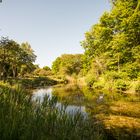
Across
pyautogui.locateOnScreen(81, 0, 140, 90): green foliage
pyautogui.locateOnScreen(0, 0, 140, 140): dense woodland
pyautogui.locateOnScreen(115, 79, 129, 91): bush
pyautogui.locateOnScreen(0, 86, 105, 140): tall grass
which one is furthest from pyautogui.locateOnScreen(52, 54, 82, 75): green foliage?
pyautogui.locateOnScreen(0, 86, 105, 140): tall grass

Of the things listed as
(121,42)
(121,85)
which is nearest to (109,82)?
(121,85)

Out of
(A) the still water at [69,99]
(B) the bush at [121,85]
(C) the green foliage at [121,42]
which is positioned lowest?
(A) the still water at [69,99]

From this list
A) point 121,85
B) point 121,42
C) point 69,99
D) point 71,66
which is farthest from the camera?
point 71,66

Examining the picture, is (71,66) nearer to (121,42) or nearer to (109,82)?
(109,82)

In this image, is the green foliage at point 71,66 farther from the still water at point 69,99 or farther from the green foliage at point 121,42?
the still water at point 69,99

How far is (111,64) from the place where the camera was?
32.7m

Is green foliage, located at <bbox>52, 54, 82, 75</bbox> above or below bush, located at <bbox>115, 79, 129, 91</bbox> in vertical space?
above

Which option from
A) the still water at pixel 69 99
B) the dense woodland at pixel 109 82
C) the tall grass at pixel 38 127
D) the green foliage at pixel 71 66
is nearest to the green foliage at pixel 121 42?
the dense woodland at pixel 109 82

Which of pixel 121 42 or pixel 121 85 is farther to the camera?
pixel 121 42

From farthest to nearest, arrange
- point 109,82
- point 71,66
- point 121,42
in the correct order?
1. point 71,66
2. point 109,82
3. point 121,42

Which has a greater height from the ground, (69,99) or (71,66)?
(71,66)

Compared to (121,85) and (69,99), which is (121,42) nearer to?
(121,85)

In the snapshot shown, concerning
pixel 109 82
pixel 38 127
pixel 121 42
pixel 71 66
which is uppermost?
pixel 71 66

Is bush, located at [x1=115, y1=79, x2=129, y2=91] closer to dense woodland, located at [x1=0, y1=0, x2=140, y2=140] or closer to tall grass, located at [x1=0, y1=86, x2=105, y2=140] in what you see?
dense woodland, located at [x1=0, y1=0, x2=140, y2=140]
